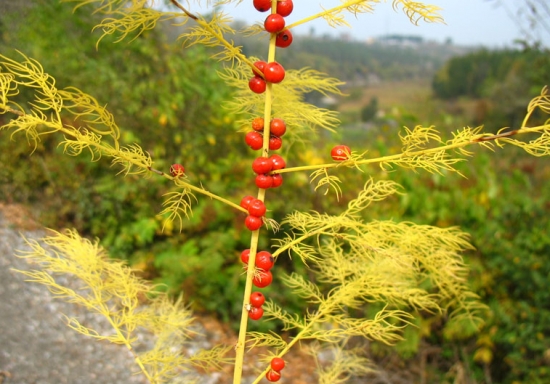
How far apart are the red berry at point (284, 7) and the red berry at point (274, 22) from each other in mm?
33

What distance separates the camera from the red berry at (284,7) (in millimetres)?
801

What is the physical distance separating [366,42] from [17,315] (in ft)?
67.7

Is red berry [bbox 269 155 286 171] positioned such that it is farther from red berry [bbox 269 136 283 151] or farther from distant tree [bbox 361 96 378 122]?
distant tree [bbox 361 96 378 122]

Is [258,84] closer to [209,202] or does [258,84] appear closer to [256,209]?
[256,209]

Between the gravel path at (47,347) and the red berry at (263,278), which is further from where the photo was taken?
the gravel path at (47,347)

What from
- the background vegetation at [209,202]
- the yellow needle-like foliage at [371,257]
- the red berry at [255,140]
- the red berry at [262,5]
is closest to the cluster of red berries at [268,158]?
the red berry at [255,140]

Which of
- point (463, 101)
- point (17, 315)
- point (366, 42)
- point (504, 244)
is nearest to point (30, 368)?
point (17, 315)

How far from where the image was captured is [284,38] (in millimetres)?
811

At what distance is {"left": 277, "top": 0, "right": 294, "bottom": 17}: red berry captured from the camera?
80cm

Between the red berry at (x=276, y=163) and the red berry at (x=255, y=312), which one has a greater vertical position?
the red berry at (x=276, y=163)

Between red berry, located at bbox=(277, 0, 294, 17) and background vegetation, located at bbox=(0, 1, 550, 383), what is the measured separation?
145 cm

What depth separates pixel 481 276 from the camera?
8.14 ft

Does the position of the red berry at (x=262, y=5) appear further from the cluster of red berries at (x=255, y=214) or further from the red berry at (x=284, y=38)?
the cluster of red berries at (x=255, y=214)

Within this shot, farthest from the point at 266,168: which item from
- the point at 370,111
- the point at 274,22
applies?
the point at 370,111
